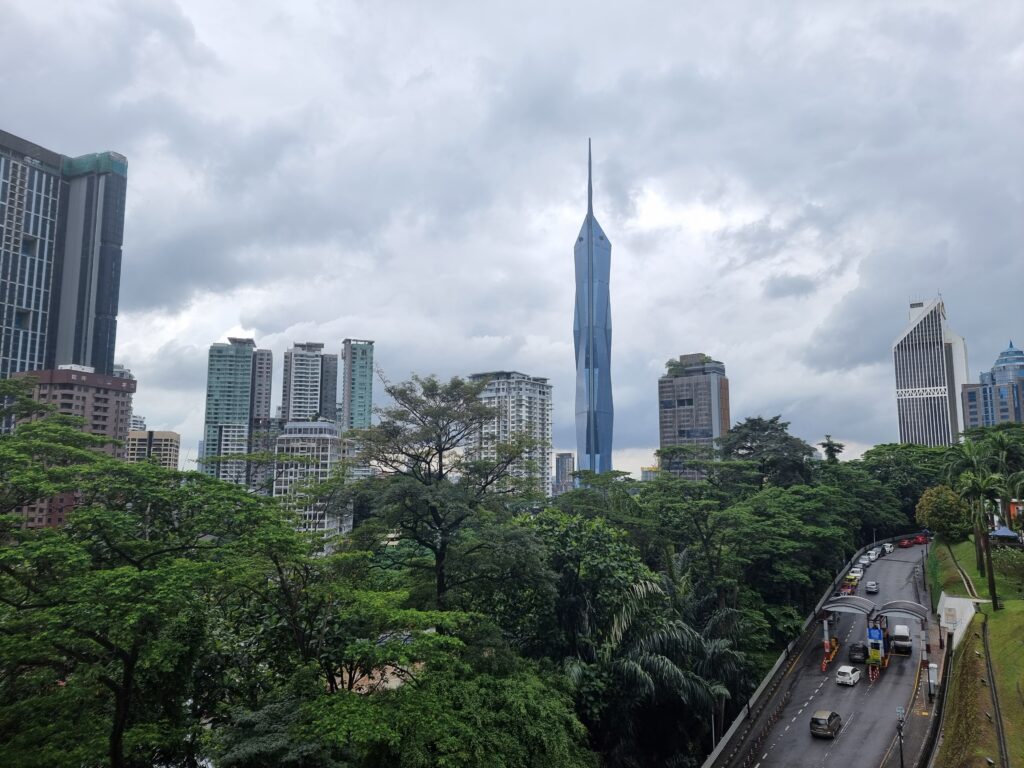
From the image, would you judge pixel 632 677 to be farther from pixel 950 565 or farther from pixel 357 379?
pixel 357 379

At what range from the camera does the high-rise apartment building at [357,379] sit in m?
161

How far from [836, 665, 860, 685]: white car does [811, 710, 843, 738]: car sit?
16.2 ft

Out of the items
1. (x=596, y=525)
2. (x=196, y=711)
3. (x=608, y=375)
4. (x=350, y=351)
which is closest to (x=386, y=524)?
(x=196, y=711)

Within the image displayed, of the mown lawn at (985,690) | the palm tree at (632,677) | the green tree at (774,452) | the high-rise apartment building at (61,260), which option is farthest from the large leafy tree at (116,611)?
the high-rise apartment building at (61,260)

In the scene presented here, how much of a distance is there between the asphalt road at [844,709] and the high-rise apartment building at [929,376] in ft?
526

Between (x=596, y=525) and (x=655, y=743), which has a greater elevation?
(x=596, y=525)

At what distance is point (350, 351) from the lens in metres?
162

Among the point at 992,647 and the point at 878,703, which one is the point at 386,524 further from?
the point at 992,647

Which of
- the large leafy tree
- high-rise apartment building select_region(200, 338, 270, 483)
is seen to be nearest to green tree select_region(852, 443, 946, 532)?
the large leafy tree

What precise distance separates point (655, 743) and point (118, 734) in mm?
21762

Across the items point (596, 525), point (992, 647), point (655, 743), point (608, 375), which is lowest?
point (655, 743)

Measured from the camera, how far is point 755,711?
30.5 metres

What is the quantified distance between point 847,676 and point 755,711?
5510mm

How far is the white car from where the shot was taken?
32.2 m
